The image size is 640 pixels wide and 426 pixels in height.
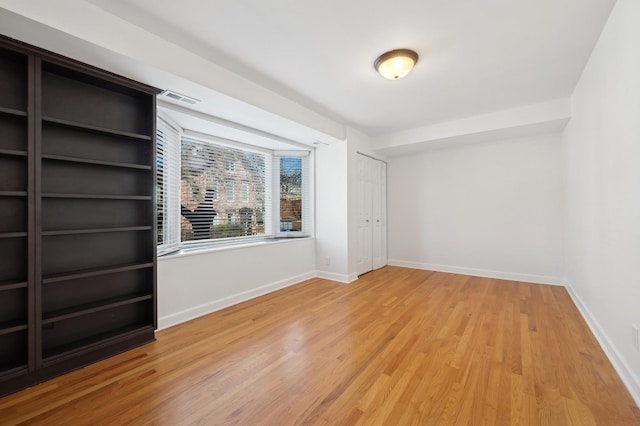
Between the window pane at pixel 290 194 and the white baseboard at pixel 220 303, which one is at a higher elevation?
the window pane at pixel 290 194

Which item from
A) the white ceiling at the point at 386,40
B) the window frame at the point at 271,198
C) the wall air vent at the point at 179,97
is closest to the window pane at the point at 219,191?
the window frame at the point at 271,198

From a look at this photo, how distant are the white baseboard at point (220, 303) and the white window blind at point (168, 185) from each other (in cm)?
71

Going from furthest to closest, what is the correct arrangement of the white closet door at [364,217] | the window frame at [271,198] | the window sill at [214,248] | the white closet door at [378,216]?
the white closet door at [378,216]
the white closet door at [364,217]
the window frame at [271,198]
the window sill at [214,248]

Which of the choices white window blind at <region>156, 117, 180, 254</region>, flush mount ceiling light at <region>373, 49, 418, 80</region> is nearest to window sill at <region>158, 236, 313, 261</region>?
white window blind at <region>156, 117, 180, 254</region>

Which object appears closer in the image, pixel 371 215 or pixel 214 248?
pixel 214 248

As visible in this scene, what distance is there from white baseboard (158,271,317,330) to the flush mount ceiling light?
119 inches

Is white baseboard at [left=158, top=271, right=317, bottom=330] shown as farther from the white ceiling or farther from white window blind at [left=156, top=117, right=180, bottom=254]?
the white ceiling

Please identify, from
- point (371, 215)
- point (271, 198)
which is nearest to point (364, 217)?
point (371, 215)

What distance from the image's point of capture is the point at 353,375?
6.23 feet

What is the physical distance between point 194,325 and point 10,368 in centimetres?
126

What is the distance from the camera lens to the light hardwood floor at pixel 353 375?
1.54 meters

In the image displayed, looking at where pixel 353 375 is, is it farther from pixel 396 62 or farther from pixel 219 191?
pixel 219 191

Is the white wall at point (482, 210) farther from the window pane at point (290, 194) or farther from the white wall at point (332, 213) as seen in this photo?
the window pane at point (290, 194)

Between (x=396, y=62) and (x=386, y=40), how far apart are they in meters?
0.23
